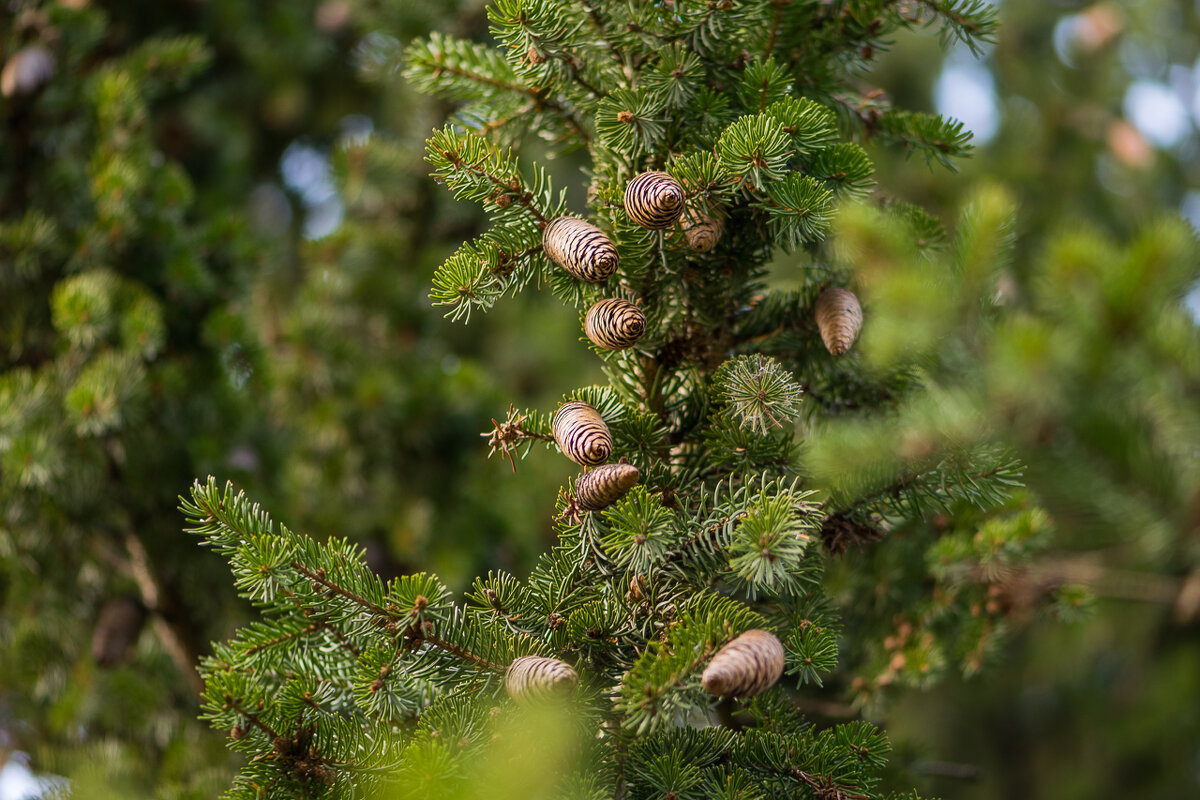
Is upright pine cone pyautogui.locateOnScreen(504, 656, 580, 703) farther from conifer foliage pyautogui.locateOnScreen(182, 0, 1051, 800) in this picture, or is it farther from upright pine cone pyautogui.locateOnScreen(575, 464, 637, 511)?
upright pine cone pyautogui.locateOnScreen(575, 464, 637, 511)

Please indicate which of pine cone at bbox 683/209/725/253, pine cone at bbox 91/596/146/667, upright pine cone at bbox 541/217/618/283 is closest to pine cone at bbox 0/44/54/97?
pine cone at bbox 91/596/146/667

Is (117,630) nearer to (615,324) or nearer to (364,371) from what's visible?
(364,371)

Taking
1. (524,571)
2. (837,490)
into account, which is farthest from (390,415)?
(837,490)

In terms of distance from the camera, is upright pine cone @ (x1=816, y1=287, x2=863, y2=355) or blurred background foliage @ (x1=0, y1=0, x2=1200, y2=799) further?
blurred background foliage @ (x1=0, y1=0, x2=1200, y2=799)

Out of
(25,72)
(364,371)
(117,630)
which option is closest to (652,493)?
(117,630)

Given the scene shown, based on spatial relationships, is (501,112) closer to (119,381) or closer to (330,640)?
(330,640)
